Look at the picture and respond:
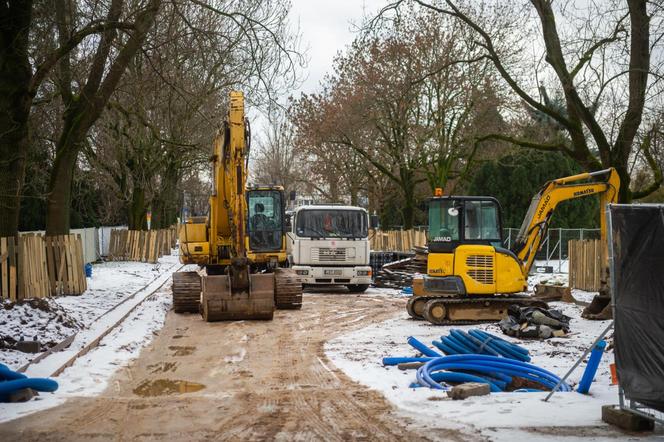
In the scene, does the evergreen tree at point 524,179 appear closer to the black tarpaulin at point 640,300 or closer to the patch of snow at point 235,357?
the patch of snow at point 235,357

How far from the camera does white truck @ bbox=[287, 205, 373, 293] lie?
23844 millimetres

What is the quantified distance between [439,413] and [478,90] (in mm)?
28358

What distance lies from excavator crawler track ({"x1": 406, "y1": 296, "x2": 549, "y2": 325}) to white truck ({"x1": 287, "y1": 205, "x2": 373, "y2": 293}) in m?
7.09

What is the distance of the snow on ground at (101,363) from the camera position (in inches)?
332

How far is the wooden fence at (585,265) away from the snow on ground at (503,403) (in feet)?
29.9

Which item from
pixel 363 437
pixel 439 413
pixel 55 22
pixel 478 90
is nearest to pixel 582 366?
pixel 439 413

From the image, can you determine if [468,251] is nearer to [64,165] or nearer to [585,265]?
[585,265]

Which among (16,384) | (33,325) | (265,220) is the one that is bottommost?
(16,384)

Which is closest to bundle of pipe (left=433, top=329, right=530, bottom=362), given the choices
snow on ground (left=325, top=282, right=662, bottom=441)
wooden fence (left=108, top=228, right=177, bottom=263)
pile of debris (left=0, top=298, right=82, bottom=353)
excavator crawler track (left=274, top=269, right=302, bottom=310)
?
snow on ground (left=325, top=282, right=662, bottom=441)

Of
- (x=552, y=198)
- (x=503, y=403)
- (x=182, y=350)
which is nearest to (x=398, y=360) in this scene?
(x=503, y=403)

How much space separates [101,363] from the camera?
11.7 meters

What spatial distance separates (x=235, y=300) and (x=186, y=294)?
212 centimetres

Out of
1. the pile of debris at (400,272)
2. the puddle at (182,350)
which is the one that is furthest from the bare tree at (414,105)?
the puddle at (182,350)

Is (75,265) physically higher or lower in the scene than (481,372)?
higher
